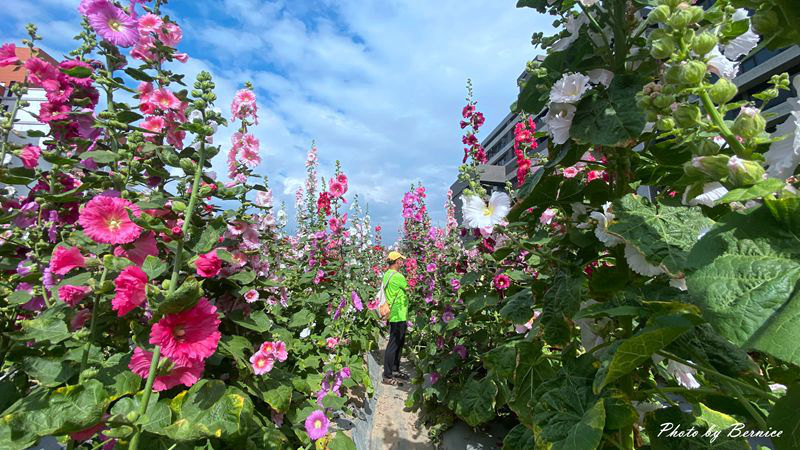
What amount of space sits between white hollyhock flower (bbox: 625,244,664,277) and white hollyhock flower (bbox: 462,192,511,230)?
483 millimetres

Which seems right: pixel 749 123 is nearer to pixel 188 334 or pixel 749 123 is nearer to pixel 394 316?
pixel 188 334

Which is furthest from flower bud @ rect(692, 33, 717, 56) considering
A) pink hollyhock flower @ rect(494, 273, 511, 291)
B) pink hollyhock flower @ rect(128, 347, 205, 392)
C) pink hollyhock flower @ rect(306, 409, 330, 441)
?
pink hollyhock flower @ rect(306, 409, 330, 441)

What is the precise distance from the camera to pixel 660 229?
891 mm

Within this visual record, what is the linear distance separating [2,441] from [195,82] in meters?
1.17

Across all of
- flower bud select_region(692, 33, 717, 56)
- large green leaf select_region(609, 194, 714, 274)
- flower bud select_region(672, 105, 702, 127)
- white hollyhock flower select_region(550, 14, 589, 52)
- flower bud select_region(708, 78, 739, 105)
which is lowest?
large green leaf select_region(609, 194, 714, 274)

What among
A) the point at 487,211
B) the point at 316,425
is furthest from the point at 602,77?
the point at 316,425

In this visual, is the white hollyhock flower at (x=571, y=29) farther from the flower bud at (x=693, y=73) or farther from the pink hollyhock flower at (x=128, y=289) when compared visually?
the pink hollyhock flower at (x=128, y=289)

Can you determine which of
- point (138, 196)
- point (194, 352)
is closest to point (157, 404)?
point (194, 352)

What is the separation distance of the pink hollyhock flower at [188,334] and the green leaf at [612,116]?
1262mm

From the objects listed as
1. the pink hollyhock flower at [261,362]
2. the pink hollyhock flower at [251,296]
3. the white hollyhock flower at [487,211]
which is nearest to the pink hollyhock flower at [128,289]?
the pink hollyhock flower at [251,296]

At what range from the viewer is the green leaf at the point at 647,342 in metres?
0.71

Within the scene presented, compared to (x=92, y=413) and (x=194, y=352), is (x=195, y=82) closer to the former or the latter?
(x=194, y=352)

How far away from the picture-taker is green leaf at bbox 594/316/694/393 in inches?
27.8

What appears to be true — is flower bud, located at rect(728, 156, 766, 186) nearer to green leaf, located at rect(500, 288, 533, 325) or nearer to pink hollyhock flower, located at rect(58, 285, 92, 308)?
green leaf, located at rect(500, 288, 533, 325)
